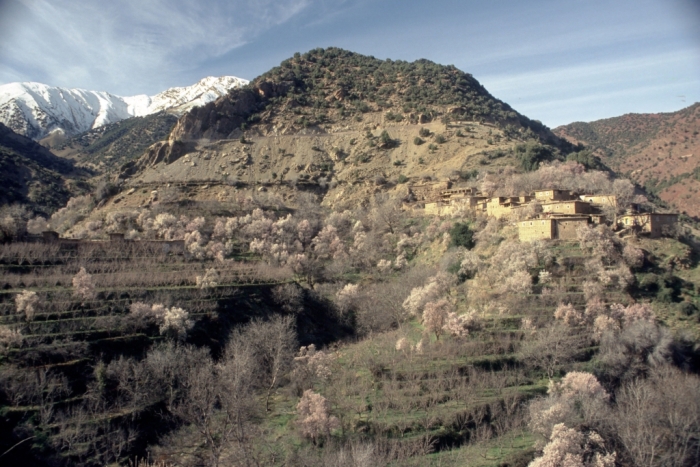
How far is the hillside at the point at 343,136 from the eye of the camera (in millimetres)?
55094

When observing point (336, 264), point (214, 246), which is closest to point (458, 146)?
point (336, 264)

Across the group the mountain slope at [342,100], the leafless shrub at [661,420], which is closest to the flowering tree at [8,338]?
the leafless shrub at [661,420]

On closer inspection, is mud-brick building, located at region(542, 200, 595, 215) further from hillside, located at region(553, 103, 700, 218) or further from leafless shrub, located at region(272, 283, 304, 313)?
hillside, located at region(553, 103, 700, 218)

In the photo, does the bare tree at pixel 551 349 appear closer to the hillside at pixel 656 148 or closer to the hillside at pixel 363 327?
the hillside at pixel 363 327

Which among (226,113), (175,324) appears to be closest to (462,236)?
(175,324)

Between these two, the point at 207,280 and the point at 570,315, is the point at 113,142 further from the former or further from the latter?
the point at 570,315

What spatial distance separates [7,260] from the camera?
29391 mm

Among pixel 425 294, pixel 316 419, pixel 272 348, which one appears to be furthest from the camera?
pixel 425 294

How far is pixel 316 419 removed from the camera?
20.5 m

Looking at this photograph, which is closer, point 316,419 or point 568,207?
point 316,419

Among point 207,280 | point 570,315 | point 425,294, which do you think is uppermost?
point 207,280

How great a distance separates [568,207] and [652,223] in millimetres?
4846

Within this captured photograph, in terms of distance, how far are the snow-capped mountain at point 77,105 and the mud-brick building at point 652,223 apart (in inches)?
4052

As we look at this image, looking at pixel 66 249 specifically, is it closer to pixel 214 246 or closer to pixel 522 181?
pixel 214 246
